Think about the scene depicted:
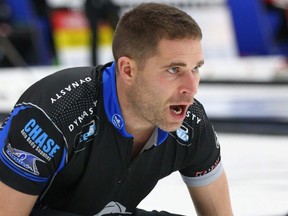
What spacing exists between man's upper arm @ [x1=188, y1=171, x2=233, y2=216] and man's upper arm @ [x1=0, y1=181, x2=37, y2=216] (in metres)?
0.71

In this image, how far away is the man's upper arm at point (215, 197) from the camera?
9.43 ft

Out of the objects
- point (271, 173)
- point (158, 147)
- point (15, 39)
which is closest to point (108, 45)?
point (15, 39)

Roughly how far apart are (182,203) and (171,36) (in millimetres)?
1576

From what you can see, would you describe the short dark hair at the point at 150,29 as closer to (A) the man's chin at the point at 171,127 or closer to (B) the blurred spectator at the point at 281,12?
(A) the man's chin at the point at 171,127

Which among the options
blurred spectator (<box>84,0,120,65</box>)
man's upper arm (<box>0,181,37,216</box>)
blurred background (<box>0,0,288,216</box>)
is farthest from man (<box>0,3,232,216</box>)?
blurred spectator (<box>84,0,120,65</box>)

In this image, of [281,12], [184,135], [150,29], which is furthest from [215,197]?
[281,12]

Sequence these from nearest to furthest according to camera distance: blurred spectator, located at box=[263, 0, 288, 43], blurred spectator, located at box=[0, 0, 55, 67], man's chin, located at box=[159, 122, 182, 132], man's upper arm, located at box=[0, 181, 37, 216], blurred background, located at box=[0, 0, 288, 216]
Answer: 1. man's upper arm, located at box=[0, 181, 37, 216]
2. man's chin, located at box=[159, 122, 182, 132]
3. blurred background, located at box=[0, 0, 288, 216]
4. blurred spectator, located at box=[263, 0, 288, 43]
5. blurred spectator, located at box=[0, 0, 55, 67]

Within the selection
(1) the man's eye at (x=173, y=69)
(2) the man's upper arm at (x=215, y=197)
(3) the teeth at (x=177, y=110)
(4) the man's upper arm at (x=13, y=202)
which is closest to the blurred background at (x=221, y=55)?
(2) the man's upper arm at (x=215, y=197)

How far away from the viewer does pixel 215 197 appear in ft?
9.45

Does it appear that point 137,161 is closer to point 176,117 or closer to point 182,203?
point 176,117

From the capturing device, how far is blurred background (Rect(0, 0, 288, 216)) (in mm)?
6004

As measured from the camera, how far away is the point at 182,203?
387 cm

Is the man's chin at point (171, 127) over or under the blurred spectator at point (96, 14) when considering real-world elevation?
over

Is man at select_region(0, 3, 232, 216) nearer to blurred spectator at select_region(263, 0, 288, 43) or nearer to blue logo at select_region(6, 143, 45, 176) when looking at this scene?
blue logo at select_region(6, 143, 45, 176)
